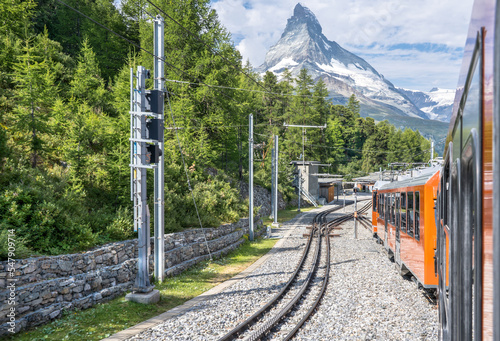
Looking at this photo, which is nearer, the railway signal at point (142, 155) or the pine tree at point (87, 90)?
the railway signal at point (142, 155)

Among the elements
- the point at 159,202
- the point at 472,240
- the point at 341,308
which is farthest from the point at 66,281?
the point at 472,240

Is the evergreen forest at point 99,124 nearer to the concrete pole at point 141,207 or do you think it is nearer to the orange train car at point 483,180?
the concrete pole at point 141,207

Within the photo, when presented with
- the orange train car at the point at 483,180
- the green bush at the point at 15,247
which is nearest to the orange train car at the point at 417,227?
the orange train car at the point at 483,180

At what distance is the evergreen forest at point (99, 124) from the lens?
10039 mm

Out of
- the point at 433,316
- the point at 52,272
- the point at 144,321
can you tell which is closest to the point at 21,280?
the point at 52,272

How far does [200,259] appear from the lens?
14273 mm

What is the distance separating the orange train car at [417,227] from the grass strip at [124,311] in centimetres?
586

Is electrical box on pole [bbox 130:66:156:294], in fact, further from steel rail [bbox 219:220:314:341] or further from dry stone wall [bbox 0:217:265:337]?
steel rail [bbox 219:220:314:341]

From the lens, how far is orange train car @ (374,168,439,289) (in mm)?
8062

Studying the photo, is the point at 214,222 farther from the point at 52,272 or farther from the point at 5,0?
the point at 5,0

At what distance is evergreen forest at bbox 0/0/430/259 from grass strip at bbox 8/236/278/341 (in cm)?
180

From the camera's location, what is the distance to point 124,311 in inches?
336

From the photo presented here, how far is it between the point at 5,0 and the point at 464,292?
2581 centimetres

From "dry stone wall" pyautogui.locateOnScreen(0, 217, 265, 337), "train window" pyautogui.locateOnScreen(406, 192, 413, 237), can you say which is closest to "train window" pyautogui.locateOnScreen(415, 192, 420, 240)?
"train window" pyautogui.locateOnScreen(406, 192, 413, 237)
